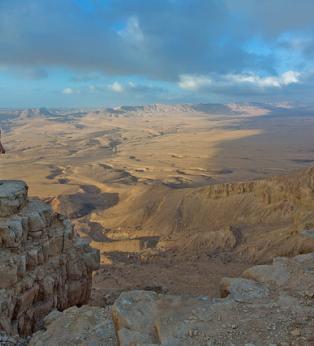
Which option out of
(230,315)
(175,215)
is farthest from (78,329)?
(175,215)

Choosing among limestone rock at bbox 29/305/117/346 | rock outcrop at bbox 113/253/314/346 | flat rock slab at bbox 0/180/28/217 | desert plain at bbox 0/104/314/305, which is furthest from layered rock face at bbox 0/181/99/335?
rock outcrop at bbox 113/253/314/346

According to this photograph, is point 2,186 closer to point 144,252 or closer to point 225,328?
point 225,328

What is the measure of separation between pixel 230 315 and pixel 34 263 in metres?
5.93

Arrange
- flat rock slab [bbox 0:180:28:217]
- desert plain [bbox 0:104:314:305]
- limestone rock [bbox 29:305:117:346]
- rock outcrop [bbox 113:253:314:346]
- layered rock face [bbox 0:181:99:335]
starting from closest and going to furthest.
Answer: rock outcrop [bbox 113:253:314:346] < limestone rock [bbox 29:305:117:346] < layered rock face [bbox 0:181:99:335] < flat rock slab [bbox 0:180:28:217] < desert plain [bbox 0:104:314:305]

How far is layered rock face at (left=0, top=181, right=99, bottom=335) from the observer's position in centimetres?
1103

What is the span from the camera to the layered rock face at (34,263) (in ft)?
36.2

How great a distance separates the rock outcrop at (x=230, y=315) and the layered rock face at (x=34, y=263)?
11.5 feet

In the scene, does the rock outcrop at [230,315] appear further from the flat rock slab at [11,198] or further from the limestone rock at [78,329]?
the flat rock slab at [11,198]

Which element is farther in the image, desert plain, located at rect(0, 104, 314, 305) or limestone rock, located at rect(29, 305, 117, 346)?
desert plain, located at rect(0, 104, 314, 305)

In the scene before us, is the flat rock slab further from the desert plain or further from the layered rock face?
→ the desert plain

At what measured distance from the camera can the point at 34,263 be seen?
11.9 m

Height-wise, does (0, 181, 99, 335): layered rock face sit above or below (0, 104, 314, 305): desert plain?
above

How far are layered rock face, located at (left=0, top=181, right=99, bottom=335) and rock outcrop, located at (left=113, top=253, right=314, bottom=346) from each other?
3490mm

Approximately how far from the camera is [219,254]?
23344mm
